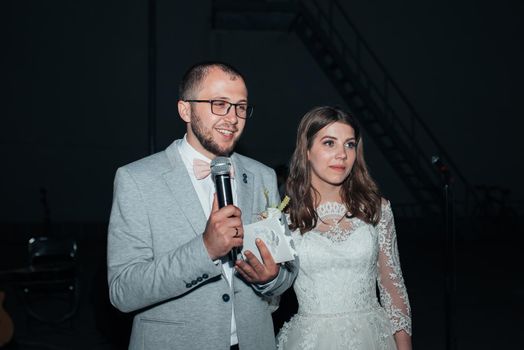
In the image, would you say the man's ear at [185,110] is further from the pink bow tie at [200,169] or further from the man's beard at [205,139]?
the pink bow tie at [200,169]

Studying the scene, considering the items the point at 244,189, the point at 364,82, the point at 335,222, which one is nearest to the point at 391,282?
the point at 335,222

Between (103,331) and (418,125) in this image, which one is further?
(418,125)

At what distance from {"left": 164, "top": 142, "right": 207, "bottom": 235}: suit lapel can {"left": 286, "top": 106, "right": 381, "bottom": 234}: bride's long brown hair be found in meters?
0.70

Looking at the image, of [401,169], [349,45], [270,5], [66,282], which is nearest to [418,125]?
[401,169]

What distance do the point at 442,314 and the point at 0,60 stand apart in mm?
9266

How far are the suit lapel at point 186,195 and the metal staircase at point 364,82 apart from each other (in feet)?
28.2

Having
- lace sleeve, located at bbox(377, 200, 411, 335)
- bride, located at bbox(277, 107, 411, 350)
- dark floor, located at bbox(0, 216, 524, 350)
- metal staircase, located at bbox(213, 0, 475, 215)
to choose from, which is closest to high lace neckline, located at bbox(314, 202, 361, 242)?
bride, located at bbox(277, 107, 411, 350)

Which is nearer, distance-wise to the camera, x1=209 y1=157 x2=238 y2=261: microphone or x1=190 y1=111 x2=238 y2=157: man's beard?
x1=209 y1=157 x2=238 y2=261: microphone

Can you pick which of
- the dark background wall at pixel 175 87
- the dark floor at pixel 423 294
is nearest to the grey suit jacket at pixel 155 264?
the dark floor at pixel 423 294

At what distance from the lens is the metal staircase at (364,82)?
1045 centimetres

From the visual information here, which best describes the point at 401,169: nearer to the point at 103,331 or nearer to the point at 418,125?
the point at 418,125

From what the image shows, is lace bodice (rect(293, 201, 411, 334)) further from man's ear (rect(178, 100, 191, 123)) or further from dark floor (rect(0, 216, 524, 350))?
dark floor (rect(0, 216, 524, 350))

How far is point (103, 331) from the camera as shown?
5.01 metres

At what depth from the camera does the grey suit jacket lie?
1.81m
